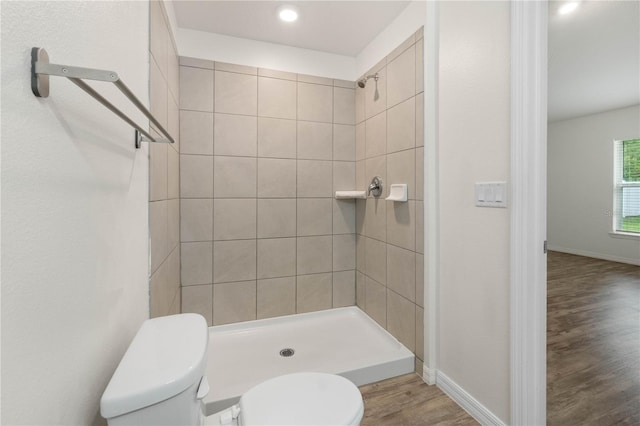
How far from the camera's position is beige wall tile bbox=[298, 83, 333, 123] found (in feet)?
7.96

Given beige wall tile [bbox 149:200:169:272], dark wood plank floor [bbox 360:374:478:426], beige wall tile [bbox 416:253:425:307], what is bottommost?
dark wood plank floor [bbox 360:374:478:426]

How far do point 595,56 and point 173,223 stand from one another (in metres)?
4.18

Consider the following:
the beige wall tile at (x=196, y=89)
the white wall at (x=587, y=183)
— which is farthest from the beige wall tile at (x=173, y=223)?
the white wall at (x=587, y=183)

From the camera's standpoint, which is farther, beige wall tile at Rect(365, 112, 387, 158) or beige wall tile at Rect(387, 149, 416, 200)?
beige wall tile at Rect(365, 112, 387, 158)

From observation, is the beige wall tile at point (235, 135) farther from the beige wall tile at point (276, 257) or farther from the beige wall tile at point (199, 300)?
the beige wall tile at point (199, 300)

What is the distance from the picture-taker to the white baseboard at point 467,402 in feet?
4.48

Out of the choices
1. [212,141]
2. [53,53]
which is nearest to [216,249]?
[212,141]

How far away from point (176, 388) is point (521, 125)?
1463 millimetres

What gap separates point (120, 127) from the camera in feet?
3.02

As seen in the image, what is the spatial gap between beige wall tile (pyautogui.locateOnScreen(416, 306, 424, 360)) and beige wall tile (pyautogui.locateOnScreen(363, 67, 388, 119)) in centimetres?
143

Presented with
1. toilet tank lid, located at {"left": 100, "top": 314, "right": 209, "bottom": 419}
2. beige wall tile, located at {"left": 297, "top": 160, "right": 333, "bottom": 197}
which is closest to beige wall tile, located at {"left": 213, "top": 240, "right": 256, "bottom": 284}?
beige wall tile, located at {"left": 297, "top": 160, "right": 333, "bottom": 197}

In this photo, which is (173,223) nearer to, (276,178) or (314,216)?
(276,178)

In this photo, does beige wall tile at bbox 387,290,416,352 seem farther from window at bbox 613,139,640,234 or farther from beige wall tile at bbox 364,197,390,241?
window at bbox 613,139,640,234

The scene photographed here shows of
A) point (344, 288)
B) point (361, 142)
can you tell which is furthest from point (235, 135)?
point (344, 288)
